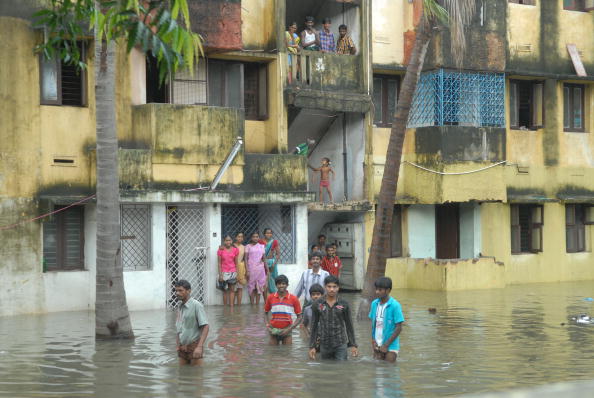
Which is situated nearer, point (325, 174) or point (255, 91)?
point (255, 91)

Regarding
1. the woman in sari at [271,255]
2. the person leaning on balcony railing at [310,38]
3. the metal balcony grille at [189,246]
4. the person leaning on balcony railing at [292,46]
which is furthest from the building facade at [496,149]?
the metal balcony grille at [189,246]

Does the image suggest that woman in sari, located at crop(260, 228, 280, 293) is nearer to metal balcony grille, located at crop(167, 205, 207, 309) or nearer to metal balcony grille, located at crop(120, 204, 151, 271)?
metal balcony grille, located at crop(167, 205, 207, 309)

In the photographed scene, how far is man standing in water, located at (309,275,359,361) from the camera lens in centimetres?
1338

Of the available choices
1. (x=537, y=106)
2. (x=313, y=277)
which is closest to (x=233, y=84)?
(x=313, y=277)

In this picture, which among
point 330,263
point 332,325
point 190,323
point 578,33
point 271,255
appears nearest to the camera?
point 190,323

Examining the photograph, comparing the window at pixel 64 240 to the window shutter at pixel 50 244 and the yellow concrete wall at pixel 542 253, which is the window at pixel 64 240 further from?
the yellow concrete wall at pixel 542 253

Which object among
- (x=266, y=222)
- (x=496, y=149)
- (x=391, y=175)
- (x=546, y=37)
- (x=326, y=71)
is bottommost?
(x=266, y=222)

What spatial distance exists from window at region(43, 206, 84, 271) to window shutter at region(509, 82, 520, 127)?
1431 centimetres

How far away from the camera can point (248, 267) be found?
24469 millimetres

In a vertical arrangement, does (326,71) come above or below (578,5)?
below

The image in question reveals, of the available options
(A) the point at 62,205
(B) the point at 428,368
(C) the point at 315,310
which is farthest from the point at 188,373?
(A) the point at 62,205

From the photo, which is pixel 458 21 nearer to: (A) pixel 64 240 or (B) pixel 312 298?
(A) pixel 64 240

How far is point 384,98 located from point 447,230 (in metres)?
4.60

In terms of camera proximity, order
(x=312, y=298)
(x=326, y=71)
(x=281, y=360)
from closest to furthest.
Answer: (x=312, y=298)
(x=281, y=360)
(x=326, y=71)
